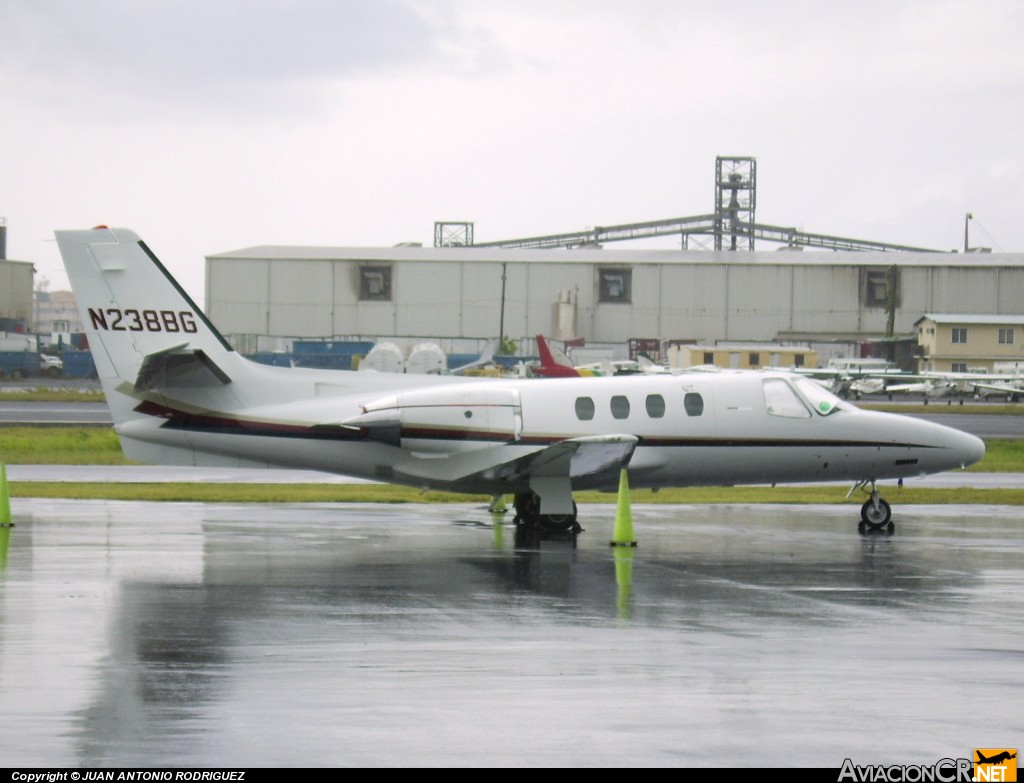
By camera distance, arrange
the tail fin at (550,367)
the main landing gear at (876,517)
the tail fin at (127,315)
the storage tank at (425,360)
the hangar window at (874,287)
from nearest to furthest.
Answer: the tail fin at (127,315) < the main landing gear at (876,517) < the tail fin at (550,367) < the storage tank at (425,360) < the hangar window at (874,287)

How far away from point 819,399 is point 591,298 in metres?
72.8

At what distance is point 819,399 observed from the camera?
21.7m

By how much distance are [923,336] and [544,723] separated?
277 ft

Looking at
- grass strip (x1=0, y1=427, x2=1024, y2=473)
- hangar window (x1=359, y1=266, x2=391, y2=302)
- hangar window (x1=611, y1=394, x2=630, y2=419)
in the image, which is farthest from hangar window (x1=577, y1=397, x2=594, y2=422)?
hangar window (x1=359, y1=266, x2=391, y2=302)

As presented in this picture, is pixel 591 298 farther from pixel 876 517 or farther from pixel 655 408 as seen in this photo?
pixel 655 408

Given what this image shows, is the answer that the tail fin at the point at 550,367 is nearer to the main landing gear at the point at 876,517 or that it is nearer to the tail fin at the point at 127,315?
the main landing gear at the point at 876,517

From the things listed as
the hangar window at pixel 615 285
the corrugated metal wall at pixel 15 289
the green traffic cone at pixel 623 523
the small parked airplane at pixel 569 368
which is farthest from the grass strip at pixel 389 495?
the corrugated metal wall at pixel 15 289

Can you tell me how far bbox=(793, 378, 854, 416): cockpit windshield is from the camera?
21.6 m

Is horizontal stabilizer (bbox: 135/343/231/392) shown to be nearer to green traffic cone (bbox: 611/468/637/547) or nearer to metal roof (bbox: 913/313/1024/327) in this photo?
green traffic cone (bbox: 611/468/637/547)

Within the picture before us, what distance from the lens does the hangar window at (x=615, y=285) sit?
94.4 meters

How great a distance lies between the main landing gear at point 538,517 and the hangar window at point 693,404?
243cm

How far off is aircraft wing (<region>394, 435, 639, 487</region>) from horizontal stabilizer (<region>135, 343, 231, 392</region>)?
319cm

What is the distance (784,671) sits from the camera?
10.7 meters

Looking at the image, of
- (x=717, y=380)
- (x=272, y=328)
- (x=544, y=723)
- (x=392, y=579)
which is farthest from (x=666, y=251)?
(x=544, y=723)
